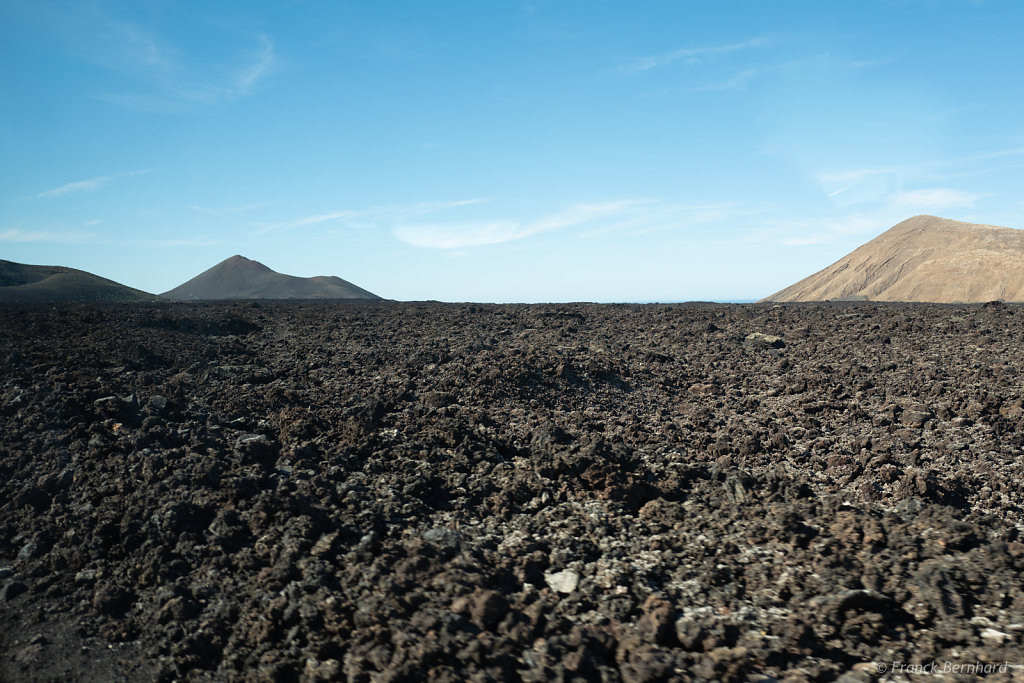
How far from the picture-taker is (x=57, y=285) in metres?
36.0

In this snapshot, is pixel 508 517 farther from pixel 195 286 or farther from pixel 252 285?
pixel 195 286

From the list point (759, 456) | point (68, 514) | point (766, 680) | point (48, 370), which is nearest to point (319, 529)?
point (68, 514)

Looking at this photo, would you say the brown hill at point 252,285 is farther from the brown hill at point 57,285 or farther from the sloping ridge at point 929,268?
the sloping ridge at point 929,268

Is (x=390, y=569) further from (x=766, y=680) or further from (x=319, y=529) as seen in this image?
(x=766, y=680)

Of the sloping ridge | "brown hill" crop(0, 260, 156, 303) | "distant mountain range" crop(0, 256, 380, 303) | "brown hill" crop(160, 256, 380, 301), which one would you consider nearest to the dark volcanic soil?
"distant mountain range" crop(0, 256, 380, 303)

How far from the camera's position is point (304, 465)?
6379 millimetres

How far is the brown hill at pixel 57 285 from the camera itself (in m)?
32.4

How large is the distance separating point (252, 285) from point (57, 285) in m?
23.8

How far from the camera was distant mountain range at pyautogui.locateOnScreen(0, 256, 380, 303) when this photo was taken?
33.5m

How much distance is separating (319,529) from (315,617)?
1.05 metres

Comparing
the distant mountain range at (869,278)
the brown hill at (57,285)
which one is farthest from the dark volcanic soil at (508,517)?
the brown hill at (57,285)

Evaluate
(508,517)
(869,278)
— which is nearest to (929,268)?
(869,278)

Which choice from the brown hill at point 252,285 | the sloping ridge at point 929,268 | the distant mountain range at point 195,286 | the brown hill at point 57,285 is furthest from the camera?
the brown hill at point 252,285

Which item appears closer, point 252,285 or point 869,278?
point 869,278
